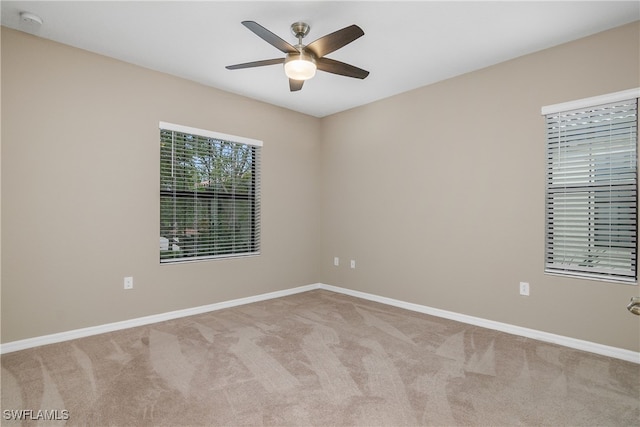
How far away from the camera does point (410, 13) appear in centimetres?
258

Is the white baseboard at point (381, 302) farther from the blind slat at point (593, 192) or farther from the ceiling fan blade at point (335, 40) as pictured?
the ceiling fan blade at point (335, 40)

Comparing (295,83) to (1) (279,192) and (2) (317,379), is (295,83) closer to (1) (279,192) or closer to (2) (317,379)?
(1) (279,192)

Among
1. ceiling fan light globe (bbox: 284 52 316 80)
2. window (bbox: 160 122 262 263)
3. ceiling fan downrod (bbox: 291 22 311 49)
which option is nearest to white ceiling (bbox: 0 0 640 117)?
ceiling fan downrod (bbox: 291 22 311 49)

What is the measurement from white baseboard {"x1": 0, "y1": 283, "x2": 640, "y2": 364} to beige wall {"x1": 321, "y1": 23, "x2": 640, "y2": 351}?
6 cm

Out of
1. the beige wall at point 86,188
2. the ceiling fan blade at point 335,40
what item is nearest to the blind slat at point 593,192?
the ceiling fan blade at point 335,40

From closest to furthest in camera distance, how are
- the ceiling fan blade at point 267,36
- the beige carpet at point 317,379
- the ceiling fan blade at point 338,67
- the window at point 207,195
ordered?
the beige carpet at point 317,379 → the ceiling fan blade at point 267,36 → the ceiling fan blade at point 338,67 → the window at point 207,195

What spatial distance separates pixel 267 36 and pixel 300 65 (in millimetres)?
334

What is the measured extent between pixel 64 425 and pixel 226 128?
319 centimetres

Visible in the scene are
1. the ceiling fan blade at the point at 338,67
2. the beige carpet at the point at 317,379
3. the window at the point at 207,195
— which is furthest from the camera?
the window at the point at 207,195

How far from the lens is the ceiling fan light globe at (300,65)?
8.35 ft

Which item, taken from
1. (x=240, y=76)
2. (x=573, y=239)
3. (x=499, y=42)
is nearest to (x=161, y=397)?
(x=240, y=76)

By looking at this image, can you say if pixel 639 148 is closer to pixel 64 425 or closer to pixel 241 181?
pixel 241 181

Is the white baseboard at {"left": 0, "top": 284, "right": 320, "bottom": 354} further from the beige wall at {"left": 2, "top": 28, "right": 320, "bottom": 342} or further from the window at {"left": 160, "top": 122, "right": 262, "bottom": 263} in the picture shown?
the window at {"left": 160, "top": 122, "right": 262, "bottom": 263}

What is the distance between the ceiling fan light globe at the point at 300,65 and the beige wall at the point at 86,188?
1.73 meters
